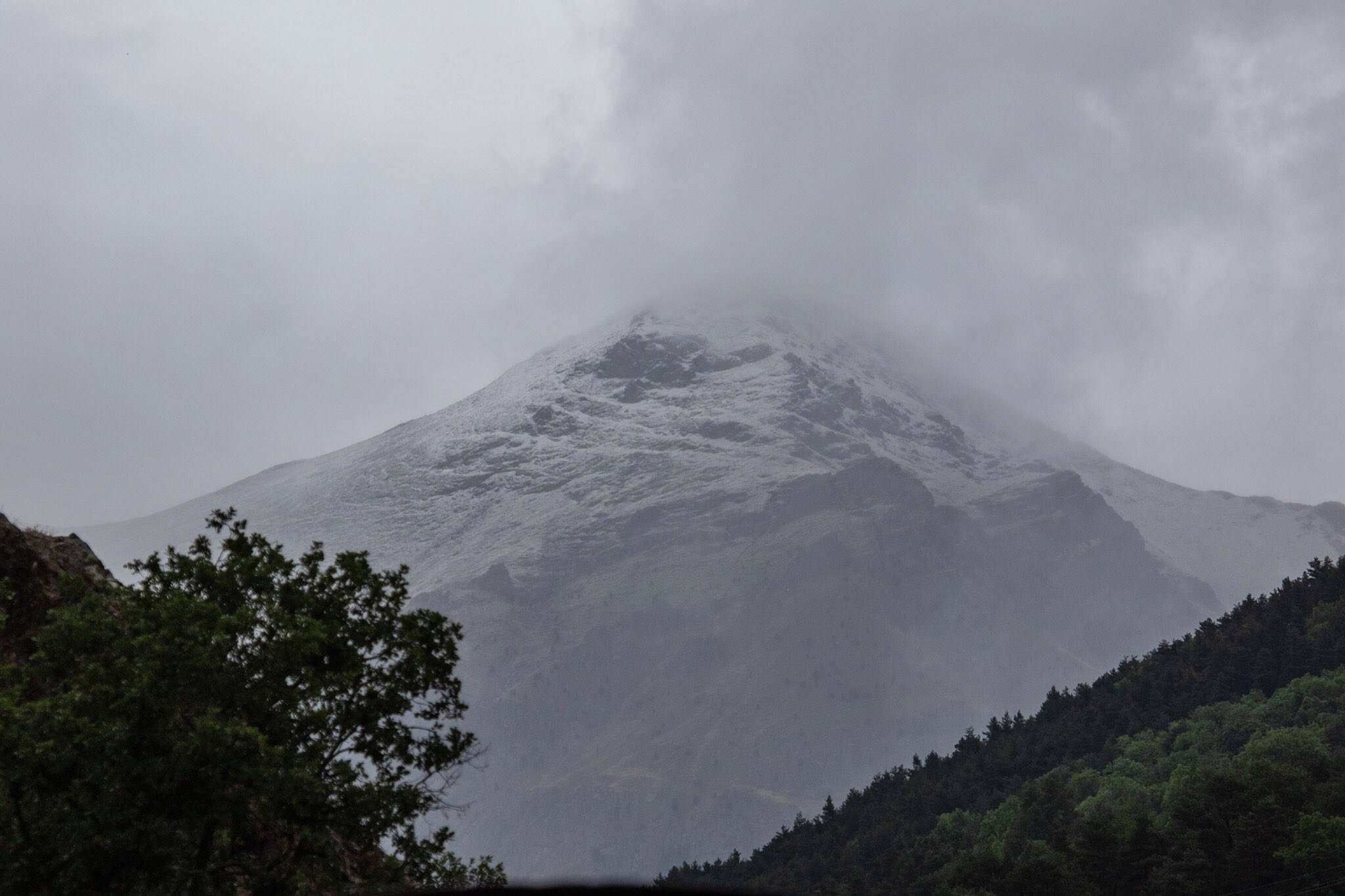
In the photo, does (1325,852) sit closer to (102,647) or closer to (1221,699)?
(102,647)

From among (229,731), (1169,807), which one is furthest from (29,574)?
(1169,807)

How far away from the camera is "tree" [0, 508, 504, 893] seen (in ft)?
91.9

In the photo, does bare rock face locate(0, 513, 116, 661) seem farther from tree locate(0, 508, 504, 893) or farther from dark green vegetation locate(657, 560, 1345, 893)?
dark green vegetation locate(657, 560, 1345, 893)

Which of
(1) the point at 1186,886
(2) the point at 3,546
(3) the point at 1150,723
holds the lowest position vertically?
(1) the point at 1186,886

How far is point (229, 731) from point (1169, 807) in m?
110

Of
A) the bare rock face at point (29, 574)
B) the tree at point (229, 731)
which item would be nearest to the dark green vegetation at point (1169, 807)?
the bare rock face at point (29, 574)

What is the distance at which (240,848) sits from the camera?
111 feet

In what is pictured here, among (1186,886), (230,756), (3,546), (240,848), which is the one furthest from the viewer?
(1186,886)

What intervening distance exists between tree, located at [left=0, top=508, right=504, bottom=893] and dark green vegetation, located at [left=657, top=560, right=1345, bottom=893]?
62637 millimetres

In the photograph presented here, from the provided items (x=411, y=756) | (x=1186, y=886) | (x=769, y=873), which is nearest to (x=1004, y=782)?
(x=769, y=873)

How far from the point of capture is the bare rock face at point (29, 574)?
3991 centimetres

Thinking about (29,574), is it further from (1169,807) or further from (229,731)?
(1169,807)

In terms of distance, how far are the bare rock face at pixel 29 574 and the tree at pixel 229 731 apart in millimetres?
4632

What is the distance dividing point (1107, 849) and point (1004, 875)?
45.6 feet
